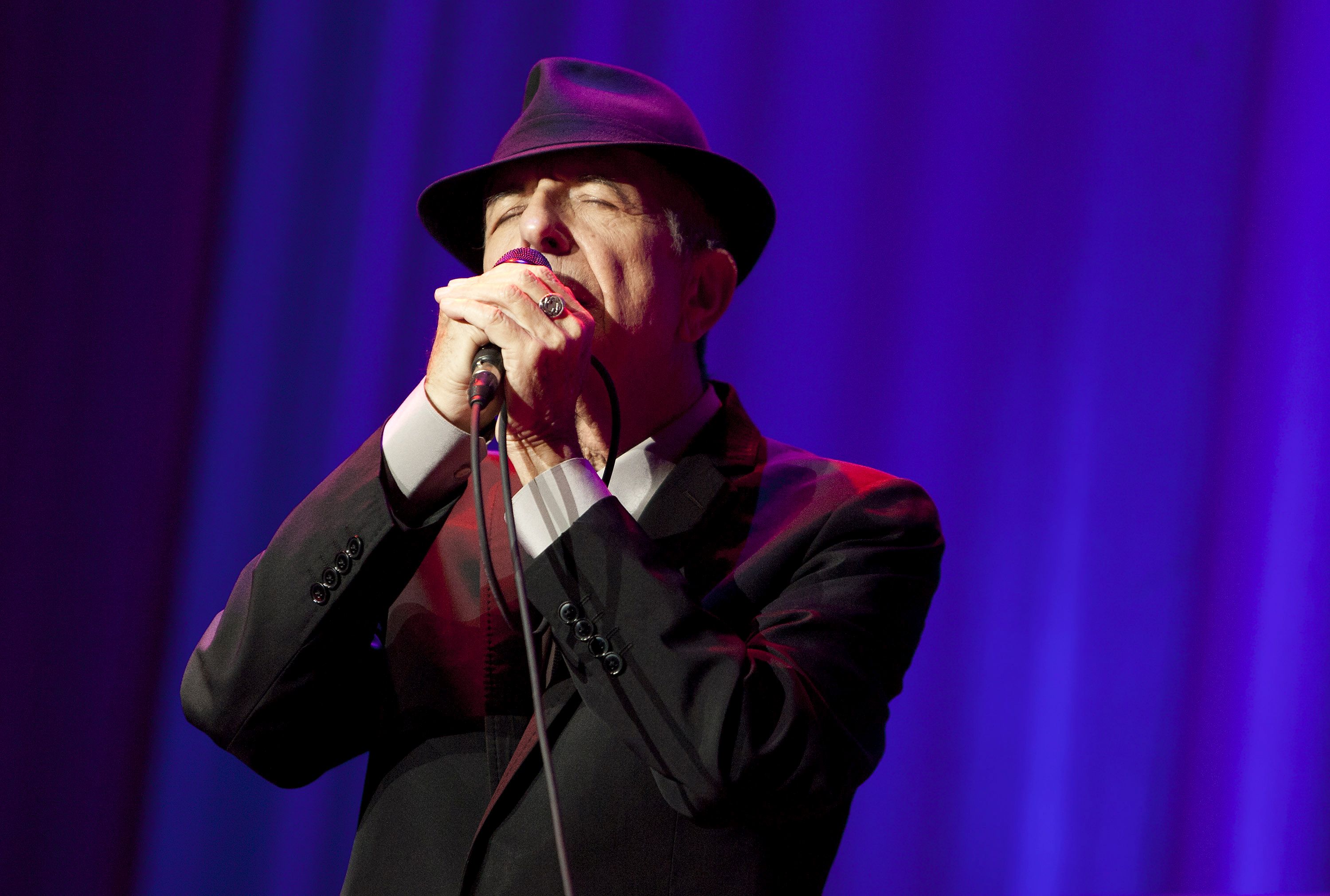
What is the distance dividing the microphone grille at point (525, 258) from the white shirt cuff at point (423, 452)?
0.49 ft

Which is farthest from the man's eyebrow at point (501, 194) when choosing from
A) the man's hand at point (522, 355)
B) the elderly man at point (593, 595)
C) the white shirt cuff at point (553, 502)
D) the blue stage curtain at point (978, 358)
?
the blue stage curtain at point (978, 358)

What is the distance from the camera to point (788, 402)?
2568 millimetres

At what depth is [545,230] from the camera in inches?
51.6

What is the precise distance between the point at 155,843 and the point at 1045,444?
204 centimetres

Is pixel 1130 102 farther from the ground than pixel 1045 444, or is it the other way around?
pixel 1130 102

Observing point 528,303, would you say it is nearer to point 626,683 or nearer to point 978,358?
point 626,683

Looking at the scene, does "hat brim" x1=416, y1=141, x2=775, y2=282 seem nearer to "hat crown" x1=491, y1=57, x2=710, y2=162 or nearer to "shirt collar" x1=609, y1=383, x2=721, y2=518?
"hat crown" x1=491, y1=57, x2=710, y2=162

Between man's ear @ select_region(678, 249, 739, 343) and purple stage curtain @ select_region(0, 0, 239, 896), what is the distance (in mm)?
1449

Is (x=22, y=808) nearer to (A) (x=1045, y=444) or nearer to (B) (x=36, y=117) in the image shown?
(B) (x=36, y=117)

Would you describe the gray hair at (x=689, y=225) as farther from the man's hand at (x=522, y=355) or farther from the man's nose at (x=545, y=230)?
the man's hand at (x=522, y=355)

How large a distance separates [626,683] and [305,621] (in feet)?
1.13

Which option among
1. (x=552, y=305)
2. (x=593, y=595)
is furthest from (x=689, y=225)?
(x=593, y=595)

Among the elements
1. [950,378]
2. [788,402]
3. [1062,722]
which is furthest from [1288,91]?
[1062,722]

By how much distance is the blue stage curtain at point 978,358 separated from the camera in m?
2.39
